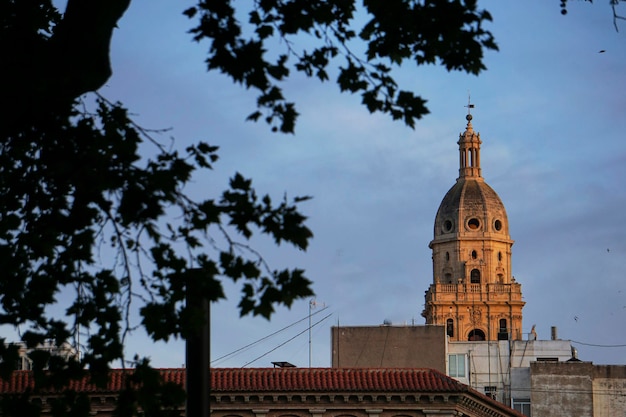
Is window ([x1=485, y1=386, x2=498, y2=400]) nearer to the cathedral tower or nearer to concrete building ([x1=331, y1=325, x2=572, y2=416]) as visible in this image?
concrete building ([x1=331, y1=325, x2=572, y2=416])

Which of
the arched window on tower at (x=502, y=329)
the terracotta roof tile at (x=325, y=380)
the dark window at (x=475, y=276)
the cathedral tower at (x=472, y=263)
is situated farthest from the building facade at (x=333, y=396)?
the dark window at (x=475, y=276)

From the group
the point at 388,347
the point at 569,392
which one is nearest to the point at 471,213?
the point at 569,392

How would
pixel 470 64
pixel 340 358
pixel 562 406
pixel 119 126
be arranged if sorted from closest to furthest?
1. pixel 470 64
2. pixel 119 126
3. pixel 340 358
4. pixel 562 406

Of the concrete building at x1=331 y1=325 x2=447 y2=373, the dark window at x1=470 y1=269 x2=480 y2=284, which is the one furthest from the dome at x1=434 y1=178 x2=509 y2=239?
the concrete building at x1=331 y1=325 x2=447 y2=373

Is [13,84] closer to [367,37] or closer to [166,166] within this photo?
[166,166]

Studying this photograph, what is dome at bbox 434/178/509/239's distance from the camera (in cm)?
15662

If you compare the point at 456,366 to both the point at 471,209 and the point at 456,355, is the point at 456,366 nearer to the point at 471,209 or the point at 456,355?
the point at 456,355

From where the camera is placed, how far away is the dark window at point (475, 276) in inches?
6078

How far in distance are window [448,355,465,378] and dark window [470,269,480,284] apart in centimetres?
5281

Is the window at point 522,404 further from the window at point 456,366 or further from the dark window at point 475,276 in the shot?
the dark window at point 475,276

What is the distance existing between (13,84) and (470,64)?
385 cm

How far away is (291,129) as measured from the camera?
1388 cm

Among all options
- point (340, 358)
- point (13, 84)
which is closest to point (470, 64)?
point (13, 84)

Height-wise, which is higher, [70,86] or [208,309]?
[70,86]
